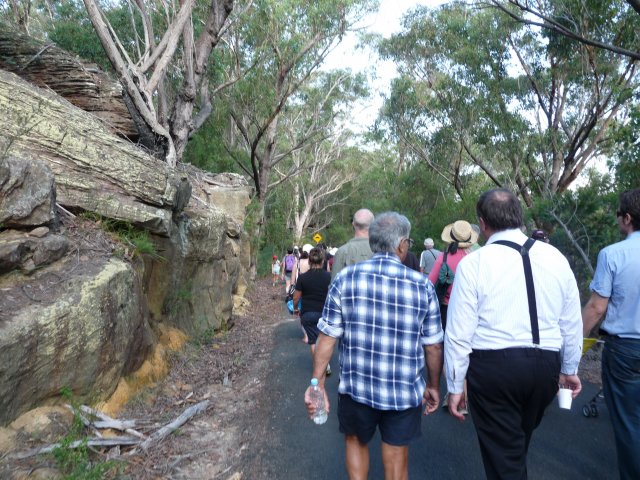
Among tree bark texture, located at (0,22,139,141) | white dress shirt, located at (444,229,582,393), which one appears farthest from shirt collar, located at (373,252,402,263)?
tree bark texture, located at (0,22,139,141)

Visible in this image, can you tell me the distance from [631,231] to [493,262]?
4.14 feet

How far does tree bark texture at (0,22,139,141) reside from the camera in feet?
26.2

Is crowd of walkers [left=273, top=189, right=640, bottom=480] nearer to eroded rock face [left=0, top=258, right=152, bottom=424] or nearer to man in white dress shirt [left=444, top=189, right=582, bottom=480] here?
man in white dress shirt [left=444, top=189, right=582, bottom=480]

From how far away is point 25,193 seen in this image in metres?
4.49

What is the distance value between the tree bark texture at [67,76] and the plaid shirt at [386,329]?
→ 24.5ft

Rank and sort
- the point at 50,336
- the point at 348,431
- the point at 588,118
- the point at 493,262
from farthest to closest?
the point at 588,118
the point at 50,336
the point at 348,431
the point at 493,262

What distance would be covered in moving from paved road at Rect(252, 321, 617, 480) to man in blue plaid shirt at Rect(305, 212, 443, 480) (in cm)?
103

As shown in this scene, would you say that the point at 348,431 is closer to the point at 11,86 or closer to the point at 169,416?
the point at 169,416

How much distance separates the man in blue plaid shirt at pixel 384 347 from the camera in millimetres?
2910

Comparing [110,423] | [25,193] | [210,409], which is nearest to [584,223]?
[210,409]

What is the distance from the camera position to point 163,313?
7398mm

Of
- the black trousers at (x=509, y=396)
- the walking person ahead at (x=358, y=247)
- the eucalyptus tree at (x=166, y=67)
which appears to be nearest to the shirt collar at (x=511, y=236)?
the black trousers at (x=509, y=396)

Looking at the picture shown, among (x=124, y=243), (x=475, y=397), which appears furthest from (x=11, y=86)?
(x=475, y=397)

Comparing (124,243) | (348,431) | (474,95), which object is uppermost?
(474,95)
